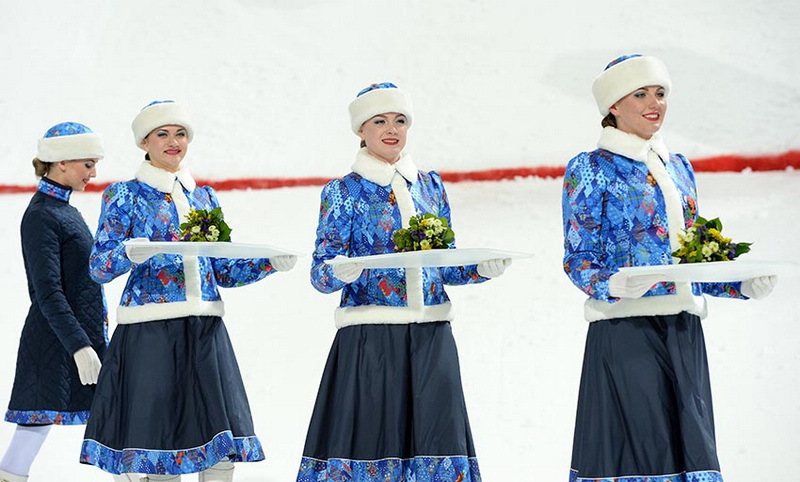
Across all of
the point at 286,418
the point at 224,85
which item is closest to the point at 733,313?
the point at 286,418

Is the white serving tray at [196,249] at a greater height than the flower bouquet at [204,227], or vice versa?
the flower bouquet at [204,227]

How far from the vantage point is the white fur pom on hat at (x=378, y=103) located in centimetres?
324

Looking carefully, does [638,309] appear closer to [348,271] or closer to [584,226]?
[584,226]

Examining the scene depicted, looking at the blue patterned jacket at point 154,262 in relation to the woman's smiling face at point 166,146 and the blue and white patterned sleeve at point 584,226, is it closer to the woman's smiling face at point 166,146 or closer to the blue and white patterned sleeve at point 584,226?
the woman's smiling face at point 166,146

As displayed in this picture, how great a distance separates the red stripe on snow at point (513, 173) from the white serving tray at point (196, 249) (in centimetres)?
251

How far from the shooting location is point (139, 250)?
3.22 m

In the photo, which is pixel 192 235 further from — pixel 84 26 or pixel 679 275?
pixel 84 26

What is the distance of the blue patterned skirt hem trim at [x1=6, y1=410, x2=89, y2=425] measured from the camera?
3760 millimetres

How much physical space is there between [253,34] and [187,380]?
3.29 meters

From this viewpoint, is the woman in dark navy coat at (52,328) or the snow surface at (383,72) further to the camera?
the snow surface at (383,72)

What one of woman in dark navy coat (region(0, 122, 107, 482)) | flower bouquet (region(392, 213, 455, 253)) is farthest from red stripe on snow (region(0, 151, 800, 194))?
flower bouquet (region(392, 213, 455, 253))

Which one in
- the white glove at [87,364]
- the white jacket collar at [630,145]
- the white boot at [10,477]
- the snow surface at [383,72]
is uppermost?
the snow surface at [383,72]

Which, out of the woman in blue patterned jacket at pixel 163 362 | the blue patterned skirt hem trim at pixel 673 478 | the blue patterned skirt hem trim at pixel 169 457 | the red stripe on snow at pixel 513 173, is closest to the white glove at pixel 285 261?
the woman in blue patterned jacket at pixel 163 362

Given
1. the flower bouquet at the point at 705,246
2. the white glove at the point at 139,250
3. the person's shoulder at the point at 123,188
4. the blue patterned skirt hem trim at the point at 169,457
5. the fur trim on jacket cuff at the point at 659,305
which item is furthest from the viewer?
the person's shoulder at the point at 123,188
